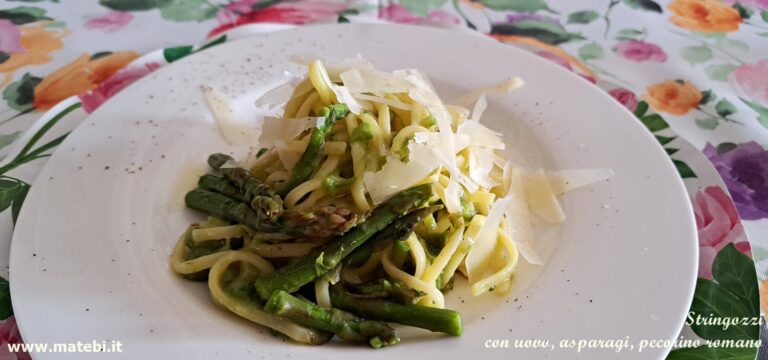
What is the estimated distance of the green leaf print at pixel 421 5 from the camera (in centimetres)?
483

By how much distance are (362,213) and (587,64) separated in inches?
89.2

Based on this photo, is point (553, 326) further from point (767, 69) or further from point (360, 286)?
point (767, 69)

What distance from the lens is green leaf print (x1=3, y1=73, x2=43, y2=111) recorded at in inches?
151

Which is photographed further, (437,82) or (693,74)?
(693,74)

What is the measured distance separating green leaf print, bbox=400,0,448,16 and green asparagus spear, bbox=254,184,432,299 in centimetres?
238

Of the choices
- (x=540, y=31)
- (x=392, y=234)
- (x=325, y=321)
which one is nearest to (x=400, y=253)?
(x=392, y=234)

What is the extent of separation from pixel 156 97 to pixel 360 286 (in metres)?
1.57

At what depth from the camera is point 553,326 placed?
2463 millimetres

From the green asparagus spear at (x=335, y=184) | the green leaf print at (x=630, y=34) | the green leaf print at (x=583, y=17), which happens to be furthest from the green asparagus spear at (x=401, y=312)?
the green leaf print at (x=583, y=17)

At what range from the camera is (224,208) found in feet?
9.94

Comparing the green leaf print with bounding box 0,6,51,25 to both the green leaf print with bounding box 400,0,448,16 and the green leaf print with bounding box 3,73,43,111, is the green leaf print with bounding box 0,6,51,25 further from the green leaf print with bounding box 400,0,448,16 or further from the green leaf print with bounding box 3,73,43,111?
the green leaf print with bounding box 400,0,448,16

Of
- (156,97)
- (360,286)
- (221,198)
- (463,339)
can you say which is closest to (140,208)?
(221,198)

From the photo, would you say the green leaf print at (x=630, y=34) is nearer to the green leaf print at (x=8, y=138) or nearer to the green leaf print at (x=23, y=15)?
the green leaf print at (x=8, y=138)

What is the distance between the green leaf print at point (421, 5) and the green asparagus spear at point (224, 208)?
234 centimetres
